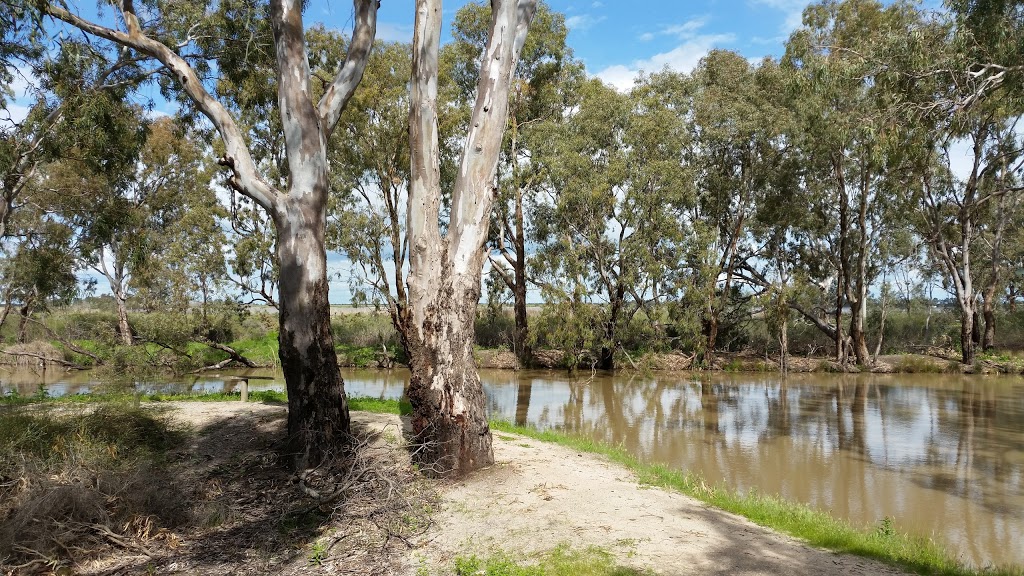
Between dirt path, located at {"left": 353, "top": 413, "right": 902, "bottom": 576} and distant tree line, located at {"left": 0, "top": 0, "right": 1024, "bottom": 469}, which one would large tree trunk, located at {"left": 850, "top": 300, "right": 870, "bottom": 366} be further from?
dirt path, located at {"left": 353, "top": 413, "right": 902, "bottom": 576}

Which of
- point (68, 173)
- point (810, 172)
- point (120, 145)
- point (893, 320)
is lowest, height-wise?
point (893, 320)

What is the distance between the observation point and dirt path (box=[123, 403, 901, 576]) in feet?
14.7

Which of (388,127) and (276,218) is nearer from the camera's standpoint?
(276,218)

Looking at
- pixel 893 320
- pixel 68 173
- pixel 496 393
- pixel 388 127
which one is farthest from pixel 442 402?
pixel 893 320

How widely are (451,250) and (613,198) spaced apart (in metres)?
14.5

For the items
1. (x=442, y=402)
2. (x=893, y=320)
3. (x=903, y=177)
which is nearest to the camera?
(x=442, y=402)

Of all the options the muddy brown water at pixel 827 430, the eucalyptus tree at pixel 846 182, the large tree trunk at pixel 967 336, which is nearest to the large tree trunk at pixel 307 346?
the muddy brown water at pixel 827 430

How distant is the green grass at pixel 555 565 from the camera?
429cm

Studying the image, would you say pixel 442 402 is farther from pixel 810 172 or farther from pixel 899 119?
pixel 810 172

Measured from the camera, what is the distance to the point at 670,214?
67.1 ft

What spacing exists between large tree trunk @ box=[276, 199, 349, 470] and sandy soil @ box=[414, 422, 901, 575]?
1549 mm

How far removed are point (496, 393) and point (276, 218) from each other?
38.3 ft

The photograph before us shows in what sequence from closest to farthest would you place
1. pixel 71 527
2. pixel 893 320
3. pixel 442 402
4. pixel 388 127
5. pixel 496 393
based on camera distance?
pixel 71 527 → pixel 442 402 → pixel 496 393 → pixel 388 127 → pixel 893 320

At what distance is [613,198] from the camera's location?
66.8 ft
